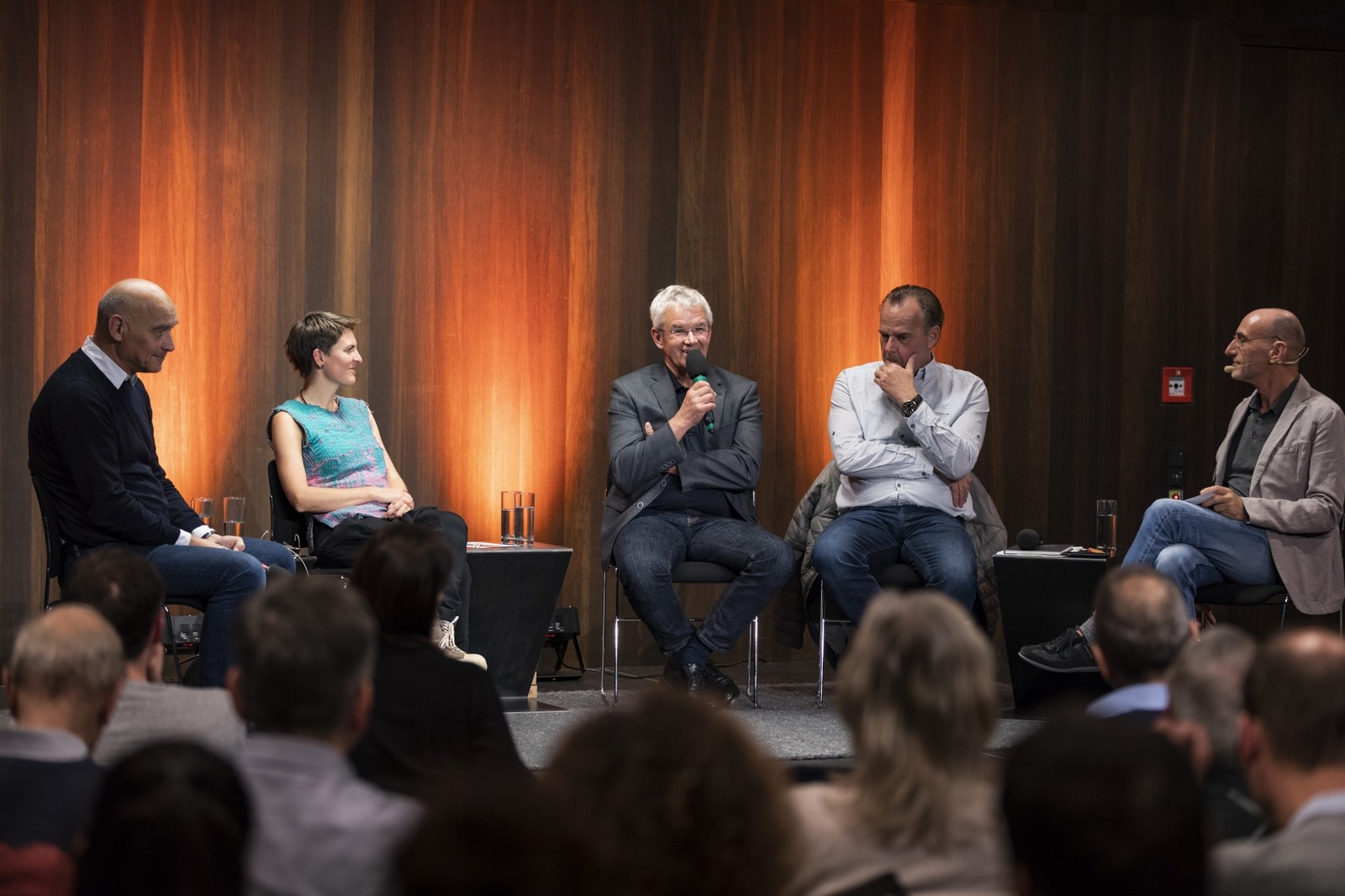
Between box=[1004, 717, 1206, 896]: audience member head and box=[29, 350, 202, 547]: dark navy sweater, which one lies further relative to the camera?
box=[29, 350, 202, 547]: dark navy sweater

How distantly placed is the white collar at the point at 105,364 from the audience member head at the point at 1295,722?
3.40m

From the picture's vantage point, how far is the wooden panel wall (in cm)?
510

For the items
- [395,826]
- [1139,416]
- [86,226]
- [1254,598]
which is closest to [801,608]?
[1254,598]

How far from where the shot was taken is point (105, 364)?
4.19 metres

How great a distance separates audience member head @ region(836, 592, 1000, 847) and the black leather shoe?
9.73 ft

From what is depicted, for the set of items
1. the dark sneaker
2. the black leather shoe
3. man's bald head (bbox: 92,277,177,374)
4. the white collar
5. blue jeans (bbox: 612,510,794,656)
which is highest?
man's bald head (bbox: 92,277,177,374)

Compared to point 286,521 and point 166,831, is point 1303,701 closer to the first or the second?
point 166,831

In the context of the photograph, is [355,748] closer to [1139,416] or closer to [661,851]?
[661,851]

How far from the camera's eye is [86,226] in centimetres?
500

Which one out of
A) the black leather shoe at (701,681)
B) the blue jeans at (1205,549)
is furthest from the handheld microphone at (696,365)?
the blue jeans at (1205,549)

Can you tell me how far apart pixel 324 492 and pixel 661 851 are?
360 cm

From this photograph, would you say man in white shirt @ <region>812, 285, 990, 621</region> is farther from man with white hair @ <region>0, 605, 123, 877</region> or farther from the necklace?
man with white hair @ <region>0, 605, 123, 877</region>

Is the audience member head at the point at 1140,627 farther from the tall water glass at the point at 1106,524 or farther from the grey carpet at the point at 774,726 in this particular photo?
the tall water glass at the point at 1106,524

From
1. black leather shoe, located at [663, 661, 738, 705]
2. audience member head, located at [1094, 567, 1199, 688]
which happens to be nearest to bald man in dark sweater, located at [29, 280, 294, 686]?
black leather shoe, located at [663, 661, 738, 705]
